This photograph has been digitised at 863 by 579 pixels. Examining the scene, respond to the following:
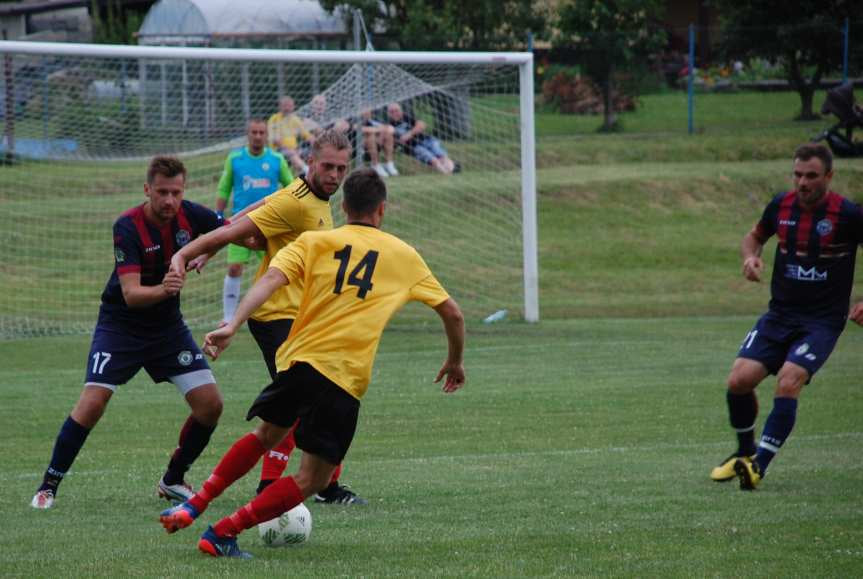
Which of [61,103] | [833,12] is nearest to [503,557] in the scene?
[61,103]

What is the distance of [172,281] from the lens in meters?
6.90

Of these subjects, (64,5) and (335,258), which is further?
(64,5)

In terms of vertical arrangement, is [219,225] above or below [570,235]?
above

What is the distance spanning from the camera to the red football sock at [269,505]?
19.9 ft

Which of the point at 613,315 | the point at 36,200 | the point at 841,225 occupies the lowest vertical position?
the point at 613,315

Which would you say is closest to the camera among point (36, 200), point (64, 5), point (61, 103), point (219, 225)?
point (219, 225)

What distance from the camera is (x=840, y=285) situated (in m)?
8.52

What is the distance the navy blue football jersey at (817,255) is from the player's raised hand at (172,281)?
402 cm

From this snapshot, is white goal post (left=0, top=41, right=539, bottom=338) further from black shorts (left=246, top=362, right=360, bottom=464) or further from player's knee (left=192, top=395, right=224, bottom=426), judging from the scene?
black shorts (left=246, top=362, right=360, bottom=464)

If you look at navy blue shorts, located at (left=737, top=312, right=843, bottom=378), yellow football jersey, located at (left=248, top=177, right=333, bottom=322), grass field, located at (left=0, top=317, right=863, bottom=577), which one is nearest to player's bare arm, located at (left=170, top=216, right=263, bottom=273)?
yellow football jersey, located at (left=248, top=177, right=333, bottom=322)

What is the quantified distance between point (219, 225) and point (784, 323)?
3789 mm

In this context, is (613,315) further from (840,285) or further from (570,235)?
(840,285)

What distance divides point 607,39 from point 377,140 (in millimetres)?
12427

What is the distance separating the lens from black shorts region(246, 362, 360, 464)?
6.09 meters
